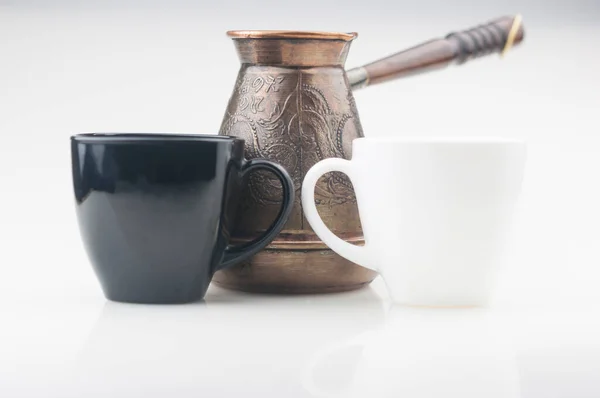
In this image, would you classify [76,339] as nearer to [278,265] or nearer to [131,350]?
[131,350]

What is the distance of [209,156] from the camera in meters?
1.14

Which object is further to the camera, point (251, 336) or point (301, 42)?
point (301, 42)

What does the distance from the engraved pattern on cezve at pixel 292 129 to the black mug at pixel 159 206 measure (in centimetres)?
5

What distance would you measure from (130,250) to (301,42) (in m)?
0.25

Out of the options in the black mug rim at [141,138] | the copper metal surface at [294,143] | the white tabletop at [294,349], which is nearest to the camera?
the white tabletop at [294,349]

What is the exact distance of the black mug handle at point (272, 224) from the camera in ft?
3.85

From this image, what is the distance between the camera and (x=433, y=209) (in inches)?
44.7

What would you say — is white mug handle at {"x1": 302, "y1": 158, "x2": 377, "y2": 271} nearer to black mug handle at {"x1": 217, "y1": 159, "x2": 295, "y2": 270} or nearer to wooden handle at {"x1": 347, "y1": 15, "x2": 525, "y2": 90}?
black mug handle at {"x1": 217, "y1": 159, "x2": 295, "y2": 270}

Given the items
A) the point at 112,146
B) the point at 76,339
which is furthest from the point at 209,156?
the point at 76,339

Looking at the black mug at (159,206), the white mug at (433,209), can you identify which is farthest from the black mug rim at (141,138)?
the white mug at (433,209)

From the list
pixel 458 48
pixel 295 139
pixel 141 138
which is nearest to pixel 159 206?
pixel 141 138

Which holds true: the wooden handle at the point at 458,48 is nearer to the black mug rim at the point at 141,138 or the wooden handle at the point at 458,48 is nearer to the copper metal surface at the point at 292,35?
the copper metal surface at the point at 292,35

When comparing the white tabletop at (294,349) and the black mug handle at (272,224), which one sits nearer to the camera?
the white tabletop at (294,349)

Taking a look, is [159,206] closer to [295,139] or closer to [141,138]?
[141,138]
